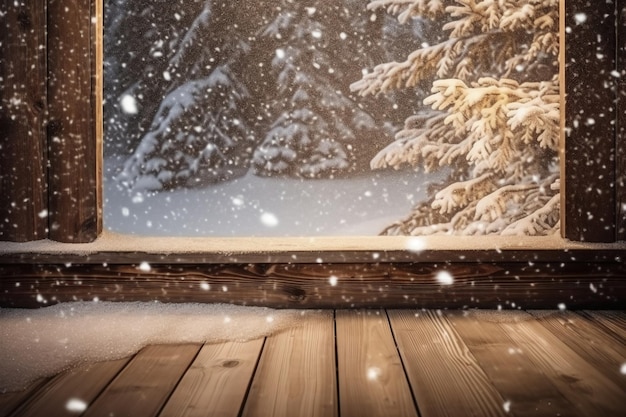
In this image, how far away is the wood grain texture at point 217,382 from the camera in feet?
5.51

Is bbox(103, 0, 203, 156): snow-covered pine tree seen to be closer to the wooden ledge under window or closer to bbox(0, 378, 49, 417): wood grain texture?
the wooden ledge under window

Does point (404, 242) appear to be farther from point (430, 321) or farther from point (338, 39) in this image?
point (338, 39)

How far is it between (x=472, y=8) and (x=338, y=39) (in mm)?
1769

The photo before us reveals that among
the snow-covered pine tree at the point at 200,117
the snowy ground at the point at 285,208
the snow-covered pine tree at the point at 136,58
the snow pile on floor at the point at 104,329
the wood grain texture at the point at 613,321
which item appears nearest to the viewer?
the snow pile on floor at the point at 104,329

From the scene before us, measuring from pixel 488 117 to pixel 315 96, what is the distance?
234 cm

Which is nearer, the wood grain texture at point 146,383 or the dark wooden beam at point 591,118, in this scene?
the wood grain texture at point 146,383

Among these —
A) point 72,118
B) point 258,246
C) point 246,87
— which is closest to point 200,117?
point 246,87

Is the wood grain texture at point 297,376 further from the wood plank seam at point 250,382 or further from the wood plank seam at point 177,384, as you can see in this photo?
the wood plank seam at point 177,384

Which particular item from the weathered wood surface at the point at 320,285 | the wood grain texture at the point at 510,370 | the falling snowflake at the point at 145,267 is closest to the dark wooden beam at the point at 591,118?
the weathered wood surface at the point at 320,285

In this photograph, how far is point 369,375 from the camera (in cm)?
195

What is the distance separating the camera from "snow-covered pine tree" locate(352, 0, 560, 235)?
183 inches

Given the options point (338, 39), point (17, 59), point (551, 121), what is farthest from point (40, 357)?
point (338, 39)

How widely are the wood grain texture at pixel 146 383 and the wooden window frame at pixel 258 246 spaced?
66 centimetres

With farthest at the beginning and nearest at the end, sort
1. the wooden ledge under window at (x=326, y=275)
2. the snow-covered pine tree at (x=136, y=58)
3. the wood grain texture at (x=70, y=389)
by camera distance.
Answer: the snow-covered pine tree at (x=136, y=58)
the wooden ledge under window at (x=326, y=275)
the wood grain texture at (x=70, y=389)
